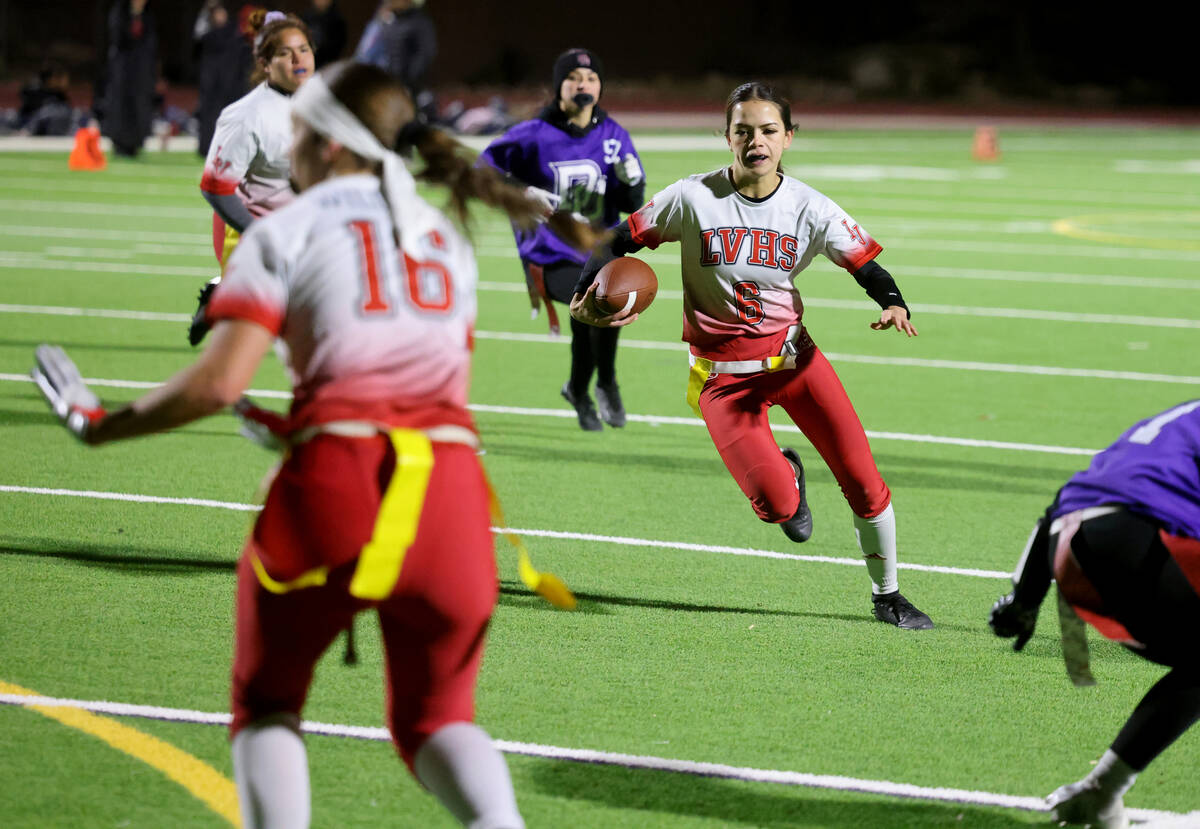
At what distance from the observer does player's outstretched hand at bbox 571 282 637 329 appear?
6316mm

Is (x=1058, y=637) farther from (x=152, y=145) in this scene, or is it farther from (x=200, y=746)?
(x=152, y=145)

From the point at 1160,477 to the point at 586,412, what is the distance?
5941 millimetres

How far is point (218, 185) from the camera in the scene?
7.74 metres

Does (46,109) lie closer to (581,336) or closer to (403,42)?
(403,42)

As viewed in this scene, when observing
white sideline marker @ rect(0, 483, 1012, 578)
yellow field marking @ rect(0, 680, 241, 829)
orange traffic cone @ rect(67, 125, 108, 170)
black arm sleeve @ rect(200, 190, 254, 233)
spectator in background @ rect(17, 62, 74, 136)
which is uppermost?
black arm sleeve @ rect(200, 190, 254, 233)

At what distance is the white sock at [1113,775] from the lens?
4.04 metres

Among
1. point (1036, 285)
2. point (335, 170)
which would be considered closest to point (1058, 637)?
point (335, 170)

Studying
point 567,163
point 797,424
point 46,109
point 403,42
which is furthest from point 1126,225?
point 46,109

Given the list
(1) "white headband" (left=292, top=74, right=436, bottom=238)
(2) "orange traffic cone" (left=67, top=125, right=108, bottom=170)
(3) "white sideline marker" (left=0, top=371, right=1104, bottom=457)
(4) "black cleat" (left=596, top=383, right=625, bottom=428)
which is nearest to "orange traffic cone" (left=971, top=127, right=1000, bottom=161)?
(2) "orange traffic cone" (left=67, top=125, right=108, bottom=170)

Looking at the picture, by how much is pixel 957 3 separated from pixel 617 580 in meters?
59.1

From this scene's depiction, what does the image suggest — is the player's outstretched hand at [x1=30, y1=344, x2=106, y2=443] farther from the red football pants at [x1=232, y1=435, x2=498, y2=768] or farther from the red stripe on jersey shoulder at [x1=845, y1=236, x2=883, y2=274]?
the red stripe on jersey shoulder at [x1=845, y1=236, x2=883, y2=274]

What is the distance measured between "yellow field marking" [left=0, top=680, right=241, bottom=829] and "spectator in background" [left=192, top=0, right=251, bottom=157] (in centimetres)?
1891

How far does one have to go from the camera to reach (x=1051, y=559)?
3.91 meters

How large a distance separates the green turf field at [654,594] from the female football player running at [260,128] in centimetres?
141
